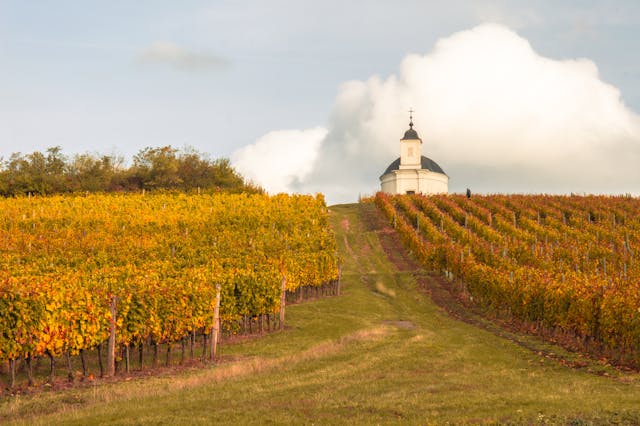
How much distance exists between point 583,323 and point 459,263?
62.7 feet

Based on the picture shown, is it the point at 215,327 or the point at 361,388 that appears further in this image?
the point at 215,327

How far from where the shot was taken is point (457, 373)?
2097 centimetres

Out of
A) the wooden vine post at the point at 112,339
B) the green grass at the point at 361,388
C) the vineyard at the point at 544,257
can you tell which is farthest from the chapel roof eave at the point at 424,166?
the wooden vine post at the point at 112,339

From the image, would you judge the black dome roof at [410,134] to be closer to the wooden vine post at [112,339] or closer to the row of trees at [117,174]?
the row of trees at [117,174]

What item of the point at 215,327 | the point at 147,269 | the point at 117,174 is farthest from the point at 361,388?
the point at 117,174

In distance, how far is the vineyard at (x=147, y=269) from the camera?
20.6 m

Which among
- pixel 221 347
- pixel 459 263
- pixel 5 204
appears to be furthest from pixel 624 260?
pixel 5 204

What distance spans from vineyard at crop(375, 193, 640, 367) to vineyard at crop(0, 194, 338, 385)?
963 cm

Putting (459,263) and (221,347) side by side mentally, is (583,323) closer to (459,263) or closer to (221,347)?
(221,347)

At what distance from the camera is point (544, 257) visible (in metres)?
49.4

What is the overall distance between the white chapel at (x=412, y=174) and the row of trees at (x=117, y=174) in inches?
1062

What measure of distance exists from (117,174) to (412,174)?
46183 mm

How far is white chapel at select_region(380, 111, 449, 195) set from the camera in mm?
110875

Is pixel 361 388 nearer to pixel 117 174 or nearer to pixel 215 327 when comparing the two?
pixel 215 327
